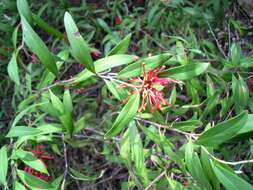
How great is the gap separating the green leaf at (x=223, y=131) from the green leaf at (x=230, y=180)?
78 millimetres

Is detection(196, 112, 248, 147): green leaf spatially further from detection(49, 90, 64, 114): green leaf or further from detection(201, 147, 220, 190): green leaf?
detection(49, 90, 64, 114): green leaf

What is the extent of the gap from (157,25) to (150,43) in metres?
0.19

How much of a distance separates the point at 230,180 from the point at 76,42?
608 mm

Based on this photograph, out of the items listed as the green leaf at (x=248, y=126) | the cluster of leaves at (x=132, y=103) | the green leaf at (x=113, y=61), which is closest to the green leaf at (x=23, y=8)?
the cluster of leaves at (x=132, y=103)

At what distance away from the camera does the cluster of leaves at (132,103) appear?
1329 mm


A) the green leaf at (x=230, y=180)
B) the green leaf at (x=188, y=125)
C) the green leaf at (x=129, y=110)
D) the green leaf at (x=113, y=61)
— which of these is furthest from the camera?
the green leaf at (x=188, y=125)

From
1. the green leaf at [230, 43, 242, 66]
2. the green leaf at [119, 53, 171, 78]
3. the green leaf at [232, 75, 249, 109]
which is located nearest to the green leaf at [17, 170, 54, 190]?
the green leaf at [119, 53, 171, 78]

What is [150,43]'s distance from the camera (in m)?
3.03

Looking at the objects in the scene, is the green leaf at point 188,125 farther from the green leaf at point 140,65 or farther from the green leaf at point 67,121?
the green leaf at point 67,121

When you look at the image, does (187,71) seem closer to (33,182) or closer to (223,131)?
(223,131)

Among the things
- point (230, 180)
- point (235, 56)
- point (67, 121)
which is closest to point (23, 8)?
point (67, 121)

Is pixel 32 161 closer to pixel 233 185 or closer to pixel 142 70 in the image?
pixel 142 70

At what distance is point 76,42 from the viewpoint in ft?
4.39

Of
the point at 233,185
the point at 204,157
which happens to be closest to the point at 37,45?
the point at 204,157
